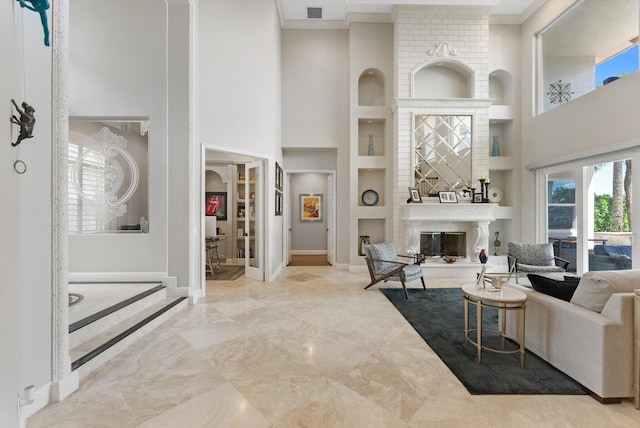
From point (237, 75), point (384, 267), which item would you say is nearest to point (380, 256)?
point (384, 267)

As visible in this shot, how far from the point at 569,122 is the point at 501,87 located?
210 cm

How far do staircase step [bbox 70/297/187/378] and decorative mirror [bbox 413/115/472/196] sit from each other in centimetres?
504

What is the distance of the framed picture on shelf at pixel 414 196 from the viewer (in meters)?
5.85

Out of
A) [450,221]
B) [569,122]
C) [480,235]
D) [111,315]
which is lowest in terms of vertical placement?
[111,315]

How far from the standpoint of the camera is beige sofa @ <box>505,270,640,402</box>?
6.22 ft

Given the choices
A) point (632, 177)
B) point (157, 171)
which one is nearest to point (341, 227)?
point (157, 171)

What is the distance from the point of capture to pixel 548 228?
228 inches

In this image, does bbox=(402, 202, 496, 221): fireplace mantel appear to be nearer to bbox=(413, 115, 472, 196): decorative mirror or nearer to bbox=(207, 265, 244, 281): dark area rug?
bbox=(413, 115, 472, 196): decorative mirror

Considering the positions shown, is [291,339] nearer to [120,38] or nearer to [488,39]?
[120,38]

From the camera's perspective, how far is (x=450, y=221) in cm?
599

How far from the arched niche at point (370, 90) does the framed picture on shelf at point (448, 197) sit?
259 cm

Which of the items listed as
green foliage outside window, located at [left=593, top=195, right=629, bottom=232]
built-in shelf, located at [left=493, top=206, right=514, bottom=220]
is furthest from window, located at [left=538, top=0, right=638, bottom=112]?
built-in shelf, located at [left=493, top=206, right=514, bottom=220]

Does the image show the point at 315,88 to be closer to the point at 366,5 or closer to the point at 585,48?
the point at 366,5

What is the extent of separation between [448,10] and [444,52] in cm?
84
